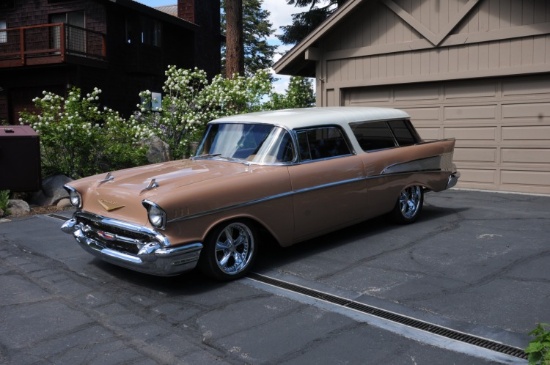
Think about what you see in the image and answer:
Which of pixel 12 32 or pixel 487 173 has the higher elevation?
pixel 12 32

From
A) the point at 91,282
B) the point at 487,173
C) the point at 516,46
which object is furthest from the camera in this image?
the point at 487,173

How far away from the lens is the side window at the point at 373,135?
689 centimetres

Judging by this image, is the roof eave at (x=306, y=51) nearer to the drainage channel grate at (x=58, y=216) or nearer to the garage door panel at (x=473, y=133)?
the garage door panel at (x=473, y=133)

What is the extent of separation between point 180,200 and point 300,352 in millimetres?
1793

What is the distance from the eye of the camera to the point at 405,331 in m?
4.12

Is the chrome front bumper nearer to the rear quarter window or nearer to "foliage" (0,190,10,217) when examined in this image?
the rear quarter window

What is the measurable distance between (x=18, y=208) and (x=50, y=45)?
14722 mm

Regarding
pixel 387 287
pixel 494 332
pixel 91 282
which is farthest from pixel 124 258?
pixel 494 332

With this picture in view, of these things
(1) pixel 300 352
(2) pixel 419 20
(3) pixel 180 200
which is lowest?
(1) pixel 300 352

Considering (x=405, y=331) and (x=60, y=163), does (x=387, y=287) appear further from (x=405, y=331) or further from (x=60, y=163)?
(x=60, y=163)

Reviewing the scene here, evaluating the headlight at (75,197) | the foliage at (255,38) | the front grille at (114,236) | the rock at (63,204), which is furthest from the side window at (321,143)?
the foliage at (255,38)

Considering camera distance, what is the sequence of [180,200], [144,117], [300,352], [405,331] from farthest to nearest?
[144,117]
[180,200]
[405,331]
[300,352]

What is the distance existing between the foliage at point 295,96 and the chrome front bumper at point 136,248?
7.63 meters

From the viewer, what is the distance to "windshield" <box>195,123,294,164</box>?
604 centimetres
